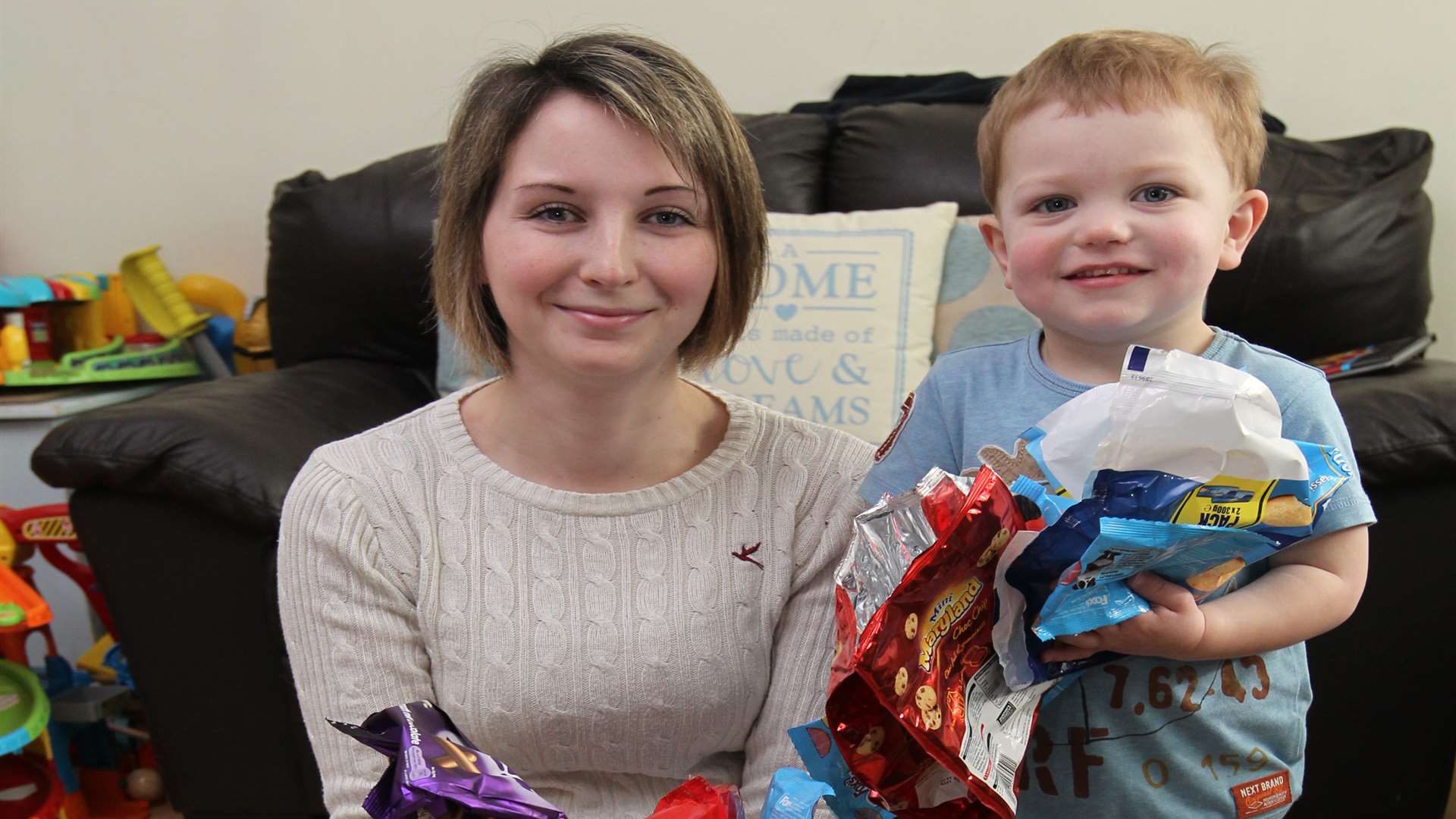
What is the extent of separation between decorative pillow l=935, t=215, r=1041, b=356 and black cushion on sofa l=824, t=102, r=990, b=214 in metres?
0.13

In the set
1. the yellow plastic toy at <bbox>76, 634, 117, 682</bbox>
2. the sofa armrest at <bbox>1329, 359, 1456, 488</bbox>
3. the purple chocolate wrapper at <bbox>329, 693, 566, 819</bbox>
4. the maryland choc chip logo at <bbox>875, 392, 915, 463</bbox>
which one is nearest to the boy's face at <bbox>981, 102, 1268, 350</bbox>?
the maryland choc chip logo at <bbox>875, 392, 915, 463</bbox>

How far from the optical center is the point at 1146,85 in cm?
80

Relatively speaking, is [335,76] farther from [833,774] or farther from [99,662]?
[833,774]

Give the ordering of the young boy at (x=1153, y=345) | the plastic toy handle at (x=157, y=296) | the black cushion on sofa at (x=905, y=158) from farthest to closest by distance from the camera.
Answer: the plastic toy handle at (x=157, y=296) < the black cushion on sofa at (x=905, y=158) < the young boy at (x=1153, y=345)

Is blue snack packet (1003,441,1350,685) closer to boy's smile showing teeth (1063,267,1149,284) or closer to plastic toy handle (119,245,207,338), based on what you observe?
boy's smile showing teeth (1063,267,1149,284)

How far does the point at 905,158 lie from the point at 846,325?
39 centimetres

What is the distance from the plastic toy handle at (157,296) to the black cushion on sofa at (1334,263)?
2038 mm

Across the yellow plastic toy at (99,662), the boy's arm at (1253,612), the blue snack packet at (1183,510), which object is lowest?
the yellow plastic toy at (99,662)

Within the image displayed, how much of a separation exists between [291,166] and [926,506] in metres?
2.26

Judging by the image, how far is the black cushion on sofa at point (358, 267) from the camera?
2.11 m

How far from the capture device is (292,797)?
1591 millimetres

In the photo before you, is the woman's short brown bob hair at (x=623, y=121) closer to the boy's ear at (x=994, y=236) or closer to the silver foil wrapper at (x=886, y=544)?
the boy's ear at (x=994, y=236)

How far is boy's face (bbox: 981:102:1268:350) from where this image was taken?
79cm

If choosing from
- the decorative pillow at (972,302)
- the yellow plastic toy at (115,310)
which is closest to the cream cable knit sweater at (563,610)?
the decorative pillow at (972,302)
